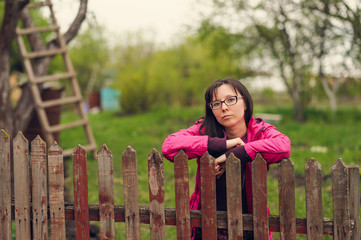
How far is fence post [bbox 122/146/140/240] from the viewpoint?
2.35 metres

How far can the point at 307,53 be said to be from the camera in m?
13.3

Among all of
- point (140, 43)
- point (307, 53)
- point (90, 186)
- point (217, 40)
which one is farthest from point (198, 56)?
point (90, 186)

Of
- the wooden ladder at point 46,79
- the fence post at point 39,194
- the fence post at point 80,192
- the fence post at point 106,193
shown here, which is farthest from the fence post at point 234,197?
the wooden ladder at point 46,79

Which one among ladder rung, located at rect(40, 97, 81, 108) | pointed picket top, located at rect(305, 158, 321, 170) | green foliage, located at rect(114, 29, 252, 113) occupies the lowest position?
pointed picket top, located at rect(305, 158, 321, 170)

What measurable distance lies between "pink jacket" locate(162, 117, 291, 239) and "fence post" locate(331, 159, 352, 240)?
283 mm

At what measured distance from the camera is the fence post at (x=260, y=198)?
2.22 metres

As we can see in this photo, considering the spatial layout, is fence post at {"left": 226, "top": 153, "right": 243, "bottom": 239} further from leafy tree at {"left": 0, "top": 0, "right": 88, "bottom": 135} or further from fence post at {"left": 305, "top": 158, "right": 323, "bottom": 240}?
leafy tree at {"left": 0, "top": 0, "right": 88, "bottom": 135}

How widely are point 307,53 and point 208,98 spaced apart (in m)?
Answer: 11.7

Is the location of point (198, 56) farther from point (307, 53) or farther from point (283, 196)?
point (283, 196)

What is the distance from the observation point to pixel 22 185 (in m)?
2.59

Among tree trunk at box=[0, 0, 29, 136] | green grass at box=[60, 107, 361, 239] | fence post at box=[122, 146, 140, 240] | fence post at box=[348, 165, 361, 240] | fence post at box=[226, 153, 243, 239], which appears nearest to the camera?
fence post at box=[348, 165, 361, 240]

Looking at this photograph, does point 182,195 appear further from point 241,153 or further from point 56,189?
point 56,189

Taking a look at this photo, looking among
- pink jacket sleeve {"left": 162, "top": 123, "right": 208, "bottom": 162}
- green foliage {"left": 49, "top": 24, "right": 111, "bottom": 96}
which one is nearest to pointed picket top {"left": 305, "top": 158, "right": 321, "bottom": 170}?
pink jacket sleeve {"left": 162, "top": 123, "right": 208, "bottom": 162}

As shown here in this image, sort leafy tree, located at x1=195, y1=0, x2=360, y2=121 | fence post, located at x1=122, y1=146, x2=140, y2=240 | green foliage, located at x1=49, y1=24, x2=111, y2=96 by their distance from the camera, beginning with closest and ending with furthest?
fence post, located at x1=122, y1=146, x2=140, y2=240 < leafy tree, located at x1=195, y1=0, x2=360, y2=121 < green foliage, located at x1=49, y1=24, x2=111, y2=96
